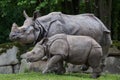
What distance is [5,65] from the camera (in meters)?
15.4

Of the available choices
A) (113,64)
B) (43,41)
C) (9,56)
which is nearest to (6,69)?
(9,56)

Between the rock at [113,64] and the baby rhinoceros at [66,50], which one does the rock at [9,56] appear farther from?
the baby rhinoceros at [66,50]

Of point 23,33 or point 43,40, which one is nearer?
point 43,40

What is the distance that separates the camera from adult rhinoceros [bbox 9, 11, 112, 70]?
867 cm

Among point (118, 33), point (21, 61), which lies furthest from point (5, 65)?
point (118, 33)

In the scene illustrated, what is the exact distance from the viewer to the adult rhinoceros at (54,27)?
28.5 ft

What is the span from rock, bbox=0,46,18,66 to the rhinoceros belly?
7.13 m

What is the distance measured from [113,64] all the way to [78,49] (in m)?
6.18

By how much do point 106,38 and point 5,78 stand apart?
116 inches

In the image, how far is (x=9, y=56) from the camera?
15.4m

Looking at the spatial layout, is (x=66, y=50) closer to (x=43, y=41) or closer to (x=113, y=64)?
(x=43, y=41)

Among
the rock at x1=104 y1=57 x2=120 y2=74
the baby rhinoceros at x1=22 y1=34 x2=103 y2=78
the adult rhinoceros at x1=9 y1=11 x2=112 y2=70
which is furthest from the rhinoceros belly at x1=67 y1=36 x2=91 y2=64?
the rock at x1=104 y1=57 x2=120 y2=74

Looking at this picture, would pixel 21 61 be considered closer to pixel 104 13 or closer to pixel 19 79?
pixel 104 13

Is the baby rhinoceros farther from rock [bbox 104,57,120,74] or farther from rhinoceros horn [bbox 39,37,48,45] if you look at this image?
rock [bbox 104,57,120,74]
